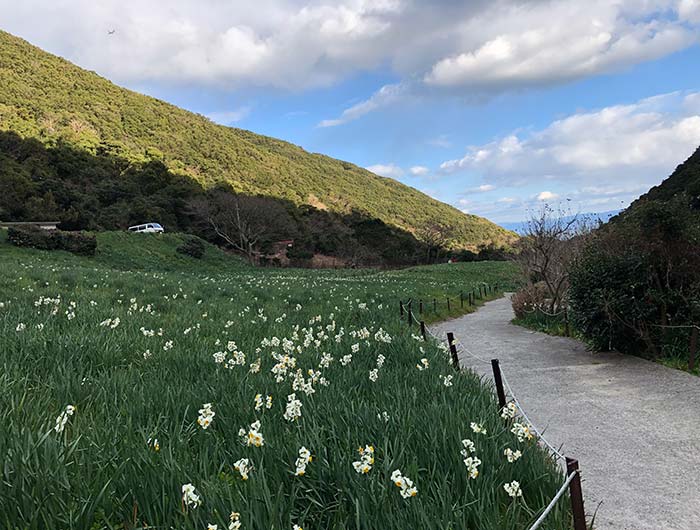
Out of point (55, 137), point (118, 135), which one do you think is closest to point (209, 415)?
point (55, 137)

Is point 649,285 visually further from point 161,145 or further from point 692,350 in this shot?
point 161,145

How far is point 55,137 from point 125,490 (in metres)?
66.8

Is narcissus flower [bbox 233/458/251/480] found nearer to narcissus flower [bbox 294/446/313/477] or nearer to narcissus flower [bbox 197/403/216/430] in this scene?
narcissus flower [bbox 294/446/313/477]

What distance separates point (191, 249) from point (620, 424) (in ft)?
113

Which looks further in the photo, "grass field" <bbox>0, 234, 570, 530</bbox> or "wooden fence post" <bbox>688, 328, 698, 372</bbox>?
"wooden fence post" <bbox>688, 328, 698, 372</bbox>

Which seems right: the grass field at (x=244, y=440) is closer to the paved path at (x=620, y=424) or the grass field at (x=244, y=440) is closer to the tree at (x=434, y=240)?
the paved path at (x=620, y=424)

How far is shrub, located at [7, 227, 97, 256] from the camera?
79.2ft

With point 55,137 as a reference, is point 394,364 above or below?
below

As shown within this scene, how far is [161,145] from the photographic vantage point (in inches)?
3046

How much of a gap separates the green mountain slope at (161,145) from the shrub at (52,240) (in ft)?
57.8

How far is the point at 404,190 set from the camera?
127 m

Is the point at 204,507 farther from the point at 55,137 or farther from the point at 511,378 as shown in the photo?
the point at 55,137

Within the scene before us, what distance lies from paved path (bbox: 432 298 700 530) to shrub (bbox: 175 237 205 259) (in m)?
30.2

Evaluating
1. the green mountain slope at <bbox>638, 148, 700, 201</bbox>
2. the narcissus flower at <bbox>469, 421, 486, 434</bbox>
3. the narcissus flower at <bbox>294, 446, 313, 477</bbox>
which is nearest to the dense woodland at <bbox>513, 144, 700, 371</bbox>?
the narcissus flower at <bbox>469, 421, 486, 434</bbox>
